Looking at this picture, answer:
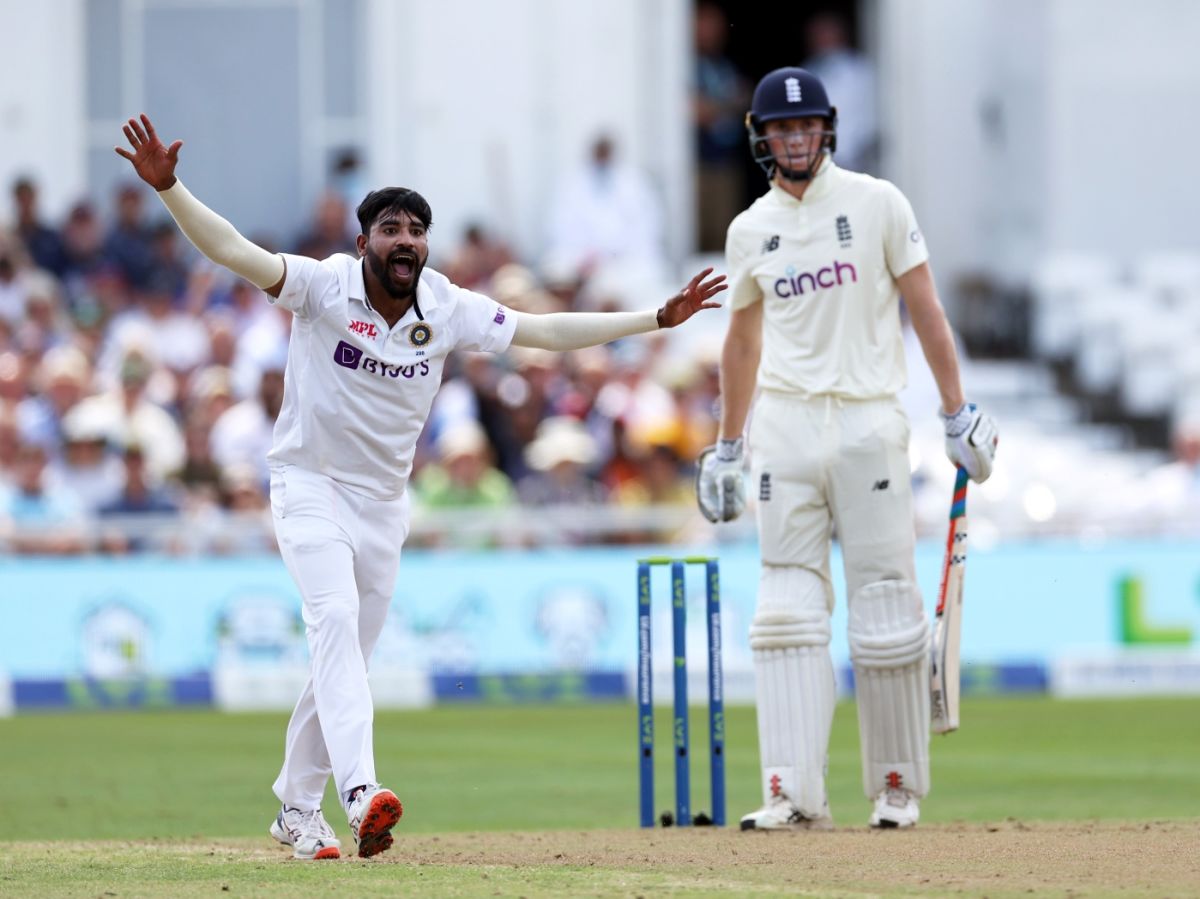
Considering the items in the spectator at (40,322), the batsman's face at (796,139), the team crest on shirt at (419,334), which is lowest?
the team crest on shirt at (419,334)

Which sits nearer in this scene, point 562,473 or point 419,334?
point 419,334

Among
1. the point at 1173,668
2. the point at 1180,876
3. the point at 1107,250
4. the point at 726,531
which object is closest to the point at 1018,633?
the point at 1173,668

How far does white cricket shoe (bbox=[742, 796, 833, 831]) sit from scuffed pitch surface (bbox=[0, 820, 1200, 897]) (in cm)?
8

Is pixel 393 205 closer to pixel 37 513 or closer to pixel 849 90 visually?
pixel 37 513

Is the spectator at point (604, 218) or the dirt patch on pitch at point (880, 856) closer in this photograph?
the dirt patch on pitch at point (880, 856)

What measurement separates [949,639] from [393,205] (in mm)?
2284

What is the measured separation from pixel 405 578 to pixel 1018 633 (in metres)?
3.63

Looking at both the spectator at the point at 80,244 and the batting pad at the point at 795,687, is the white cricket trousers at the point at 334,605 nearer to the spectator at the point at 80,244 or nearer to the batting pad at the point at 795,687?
the batting pad at the point at 795,687

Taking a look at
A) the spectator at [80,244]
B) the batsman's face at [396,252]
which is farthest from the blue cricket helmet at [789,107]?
the spectator at [80,244]

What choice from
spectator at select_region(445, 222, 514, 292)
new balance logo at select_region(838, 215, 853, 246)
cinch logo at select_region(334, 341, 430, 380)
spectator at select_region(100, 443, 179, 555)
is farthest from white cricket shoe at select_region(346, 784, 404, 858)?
spectator at select_region(445, 222, 514, 292)

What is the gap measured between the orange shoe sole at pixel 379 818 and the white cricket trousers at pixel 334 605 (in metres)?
0.12

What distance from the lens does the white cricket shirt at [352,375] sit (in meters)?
6.23

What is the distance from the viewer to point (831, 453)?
278 inches

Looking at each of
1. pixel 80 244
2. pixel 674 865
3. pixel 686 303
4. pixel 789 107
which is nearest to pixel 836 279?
pixel 789 107
